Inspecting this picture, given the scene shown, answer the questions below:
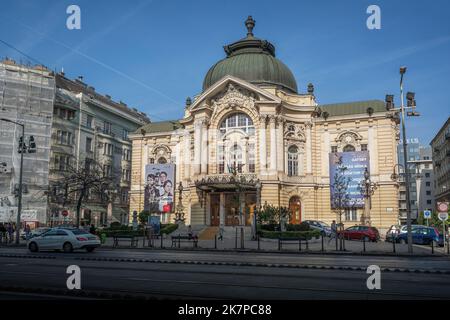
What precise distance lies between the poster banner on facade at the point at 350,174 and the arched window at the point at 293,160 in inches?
156

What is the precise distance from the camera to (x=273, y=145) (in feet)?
162

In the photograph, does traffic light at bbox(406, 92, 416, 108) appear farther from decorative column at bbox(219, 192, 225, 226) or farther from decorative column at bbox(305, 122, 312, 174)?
decorative column at bbox(219, 192, 225, 226)

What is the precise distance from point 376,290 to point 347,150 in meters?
43.4

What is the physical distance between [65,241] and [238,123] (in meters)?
29.5

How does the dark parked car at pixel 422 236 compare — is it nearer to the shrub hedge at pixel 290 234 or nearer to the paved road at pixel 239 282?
the shrub hedge at pixel 290 234

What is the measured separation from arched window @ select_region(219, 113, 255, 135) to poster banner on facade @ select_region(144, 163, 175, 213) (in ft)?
31.5

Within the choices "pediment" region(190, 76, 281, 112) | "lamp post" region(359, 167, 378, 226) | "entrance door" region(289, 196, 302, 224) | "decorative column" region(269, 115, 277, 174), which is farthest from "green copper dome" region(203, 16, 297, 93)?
"lamp post" region(359, 167, 378, 226)

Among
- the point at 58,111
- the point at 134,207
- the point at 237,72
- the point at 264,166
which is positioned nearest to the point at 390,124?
the point at 264,166

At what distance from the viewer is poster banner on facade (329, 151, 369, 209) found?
48.8m

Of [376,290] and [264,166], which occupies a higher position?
[264,166]

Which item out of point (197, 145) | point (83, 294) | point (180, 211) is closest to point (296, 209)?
point (180, 211)

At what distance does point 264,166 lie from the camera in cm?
4931
